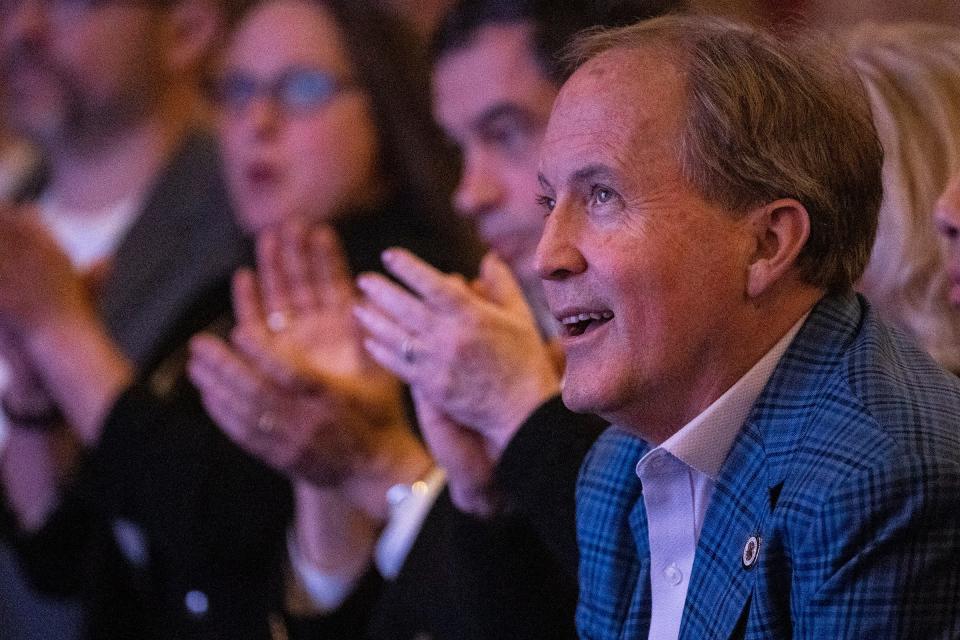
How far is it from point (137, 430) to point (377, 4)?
0.96 m

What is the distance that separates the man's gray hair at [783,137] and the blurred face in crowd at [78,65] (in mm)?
2221

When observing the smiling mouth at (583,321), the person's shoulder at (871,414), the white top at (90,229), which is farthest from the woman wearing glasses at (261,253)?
the person's shoulder at (871,414)

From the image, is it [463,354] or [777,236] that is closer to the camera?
[777,236]

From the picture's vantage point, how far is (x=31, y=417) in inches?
111

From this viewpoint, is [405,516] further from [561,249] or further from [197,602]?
[561,249]

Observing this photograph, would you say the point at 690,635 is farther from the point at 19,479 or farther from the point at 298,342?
the point at 19,479

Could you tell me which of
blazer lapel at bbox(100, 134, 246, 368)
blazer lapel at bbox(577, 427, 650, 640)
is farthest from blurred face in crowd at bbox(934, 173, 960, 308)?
blazer lapel at bbox(100, 134, 246, 368)

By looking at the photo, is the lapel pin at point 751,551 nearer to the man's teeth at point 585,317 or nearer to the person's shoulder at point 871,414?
the person's shoulder at point 871,414

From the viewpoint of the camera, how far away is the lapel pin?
1.26 meters

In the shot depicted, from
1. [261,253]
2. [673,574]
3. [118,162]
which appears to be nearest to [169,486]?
[261,253]

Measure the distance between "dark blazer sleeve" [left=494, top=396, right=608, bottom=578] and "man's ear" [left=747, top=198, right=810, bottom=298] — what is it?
18.6 inches

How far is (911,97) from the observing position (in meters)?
1.81

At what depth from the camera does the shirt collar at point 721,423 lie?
1.35m

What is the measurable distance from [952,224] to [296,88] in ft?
4.58
